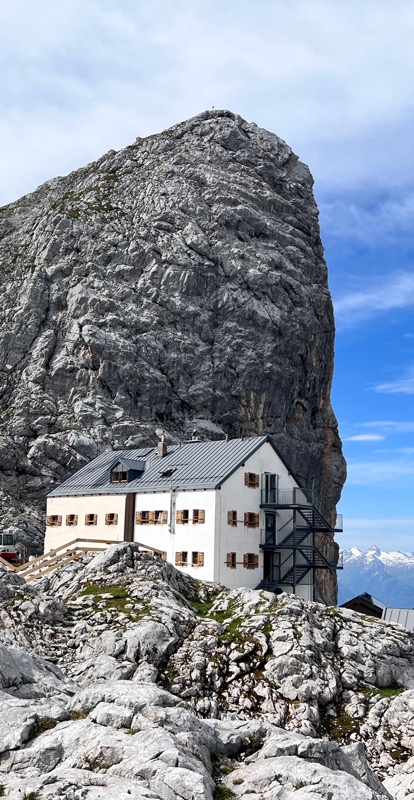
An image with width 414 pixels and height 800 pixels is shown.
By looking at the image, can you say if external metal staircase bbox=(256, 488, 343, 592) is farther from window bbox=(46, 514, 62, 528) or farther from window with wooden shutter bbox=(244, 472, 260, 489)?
window bbox=(46, 514, 62, 528)

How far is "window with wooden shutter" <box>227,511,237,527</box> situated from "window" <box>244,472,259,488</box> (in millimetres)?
2916

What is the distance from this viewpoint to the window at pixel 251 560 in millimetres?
59912

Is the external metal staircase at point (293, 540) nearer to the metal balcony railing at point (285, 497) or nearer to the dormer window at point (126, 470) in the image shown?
the metal balcony railing at point (285, 497)

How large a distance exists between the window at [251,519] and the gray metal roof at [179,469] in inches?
168

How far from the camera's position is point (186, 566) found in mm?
58656

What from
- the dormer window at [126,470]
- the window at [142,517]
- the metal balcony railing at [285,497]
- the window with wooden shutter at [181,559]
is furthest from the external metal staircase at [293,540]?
the dormer window at [126,470]

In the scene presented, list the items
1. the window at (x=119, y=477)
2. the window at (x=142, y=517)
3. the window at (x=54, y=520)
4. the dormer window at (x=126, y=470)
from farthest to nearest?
the window at (x=54, y=520), the window at (x=119, y=477), the dormer window at (x=126, y=470), the window at (x=142, y=517)

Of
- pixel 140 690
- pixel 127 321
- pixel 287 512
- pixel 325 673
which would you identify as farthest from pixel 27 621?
pixel 127 321

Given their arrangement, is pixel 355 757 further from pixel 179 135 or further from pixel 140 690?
pixel 179 135

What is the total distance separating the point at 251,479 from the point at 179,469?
657 cm

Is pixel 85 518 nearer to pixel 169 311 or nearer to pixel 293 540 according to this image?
pixel 293 540

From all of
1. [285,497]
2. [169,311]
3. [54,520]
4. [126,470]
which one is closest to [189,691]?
[285,497]

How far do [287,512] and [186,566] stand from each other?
1114cm

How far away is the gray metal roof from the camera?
60500 millimetres
